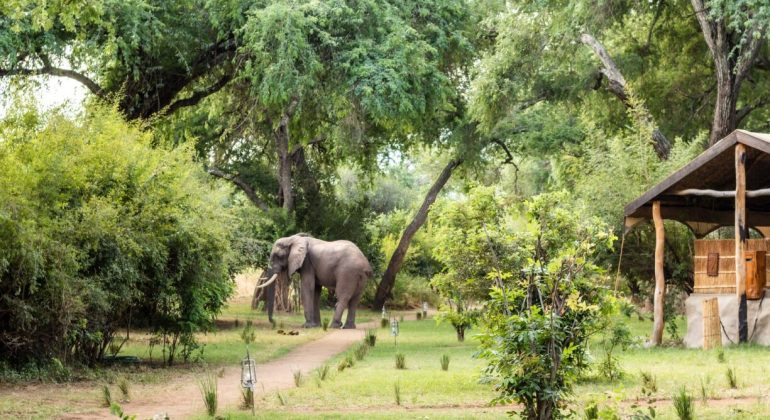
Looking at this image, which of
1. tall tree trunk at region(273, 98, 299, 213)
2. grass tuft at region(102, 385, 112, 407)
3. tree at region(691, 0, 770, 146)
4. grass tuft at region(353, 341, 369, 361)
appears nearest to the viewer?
grass tuft at region(102, 385, 112, 407)

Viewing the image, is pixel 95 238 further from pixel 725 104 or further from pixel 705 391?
pixel 725 104

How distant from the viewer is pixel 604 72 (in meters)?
26.3

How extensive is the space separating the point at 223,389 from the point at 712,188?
37.0 ft

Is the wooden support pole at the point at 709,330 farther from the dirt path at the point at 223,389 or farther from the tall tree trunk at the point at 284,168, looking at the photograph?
the tall tree trunk at the point at 284,168

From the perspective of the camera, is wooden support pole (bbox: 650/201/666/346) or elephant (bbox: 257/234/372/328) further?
elephant (bbox: 257/234/372/328)

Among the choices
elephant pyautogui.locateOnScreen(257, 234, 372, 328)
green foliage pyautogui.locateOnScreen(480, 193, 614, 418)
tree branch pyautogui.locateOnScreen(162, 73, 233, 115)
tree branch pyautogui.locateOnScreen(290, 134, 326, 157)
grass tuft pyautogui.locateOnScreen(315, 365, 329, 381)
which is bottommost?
grass tuft pyautogui.locateOnScreen(315, 365, 329, 381)

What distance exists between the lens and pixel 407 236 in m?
38.8

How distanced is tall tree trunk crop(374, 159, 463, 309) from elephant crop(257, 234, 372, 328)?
28.5 ft

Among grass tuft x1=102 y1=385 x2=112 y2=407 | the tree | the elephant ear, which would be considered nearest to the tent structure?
the tree

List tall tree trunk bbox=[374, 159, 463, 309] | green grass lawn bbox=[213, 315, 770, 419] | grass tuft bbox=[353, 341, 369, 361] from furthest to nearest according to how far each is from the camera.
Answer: tall tree trunk bbox=[374, 159, 463, 309] → grass tuft bbox=[353, 341, 369, 361] → green grass lawn bbox=[213, 315, 770, 419]

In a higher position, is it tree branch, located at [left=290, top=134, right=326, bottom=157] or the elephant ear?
tree branch, located at [left=290, top=134, right=326, bottom=157]

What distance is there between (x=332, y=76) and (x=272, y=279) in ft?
24.0

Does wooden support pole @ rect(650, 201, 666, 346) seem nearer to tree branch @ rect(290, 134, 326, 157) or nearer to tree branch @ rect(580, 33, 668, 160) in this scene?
tree branch @ rect(580, 33, 668, 160)

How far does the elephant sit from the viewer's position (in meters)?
28.7
